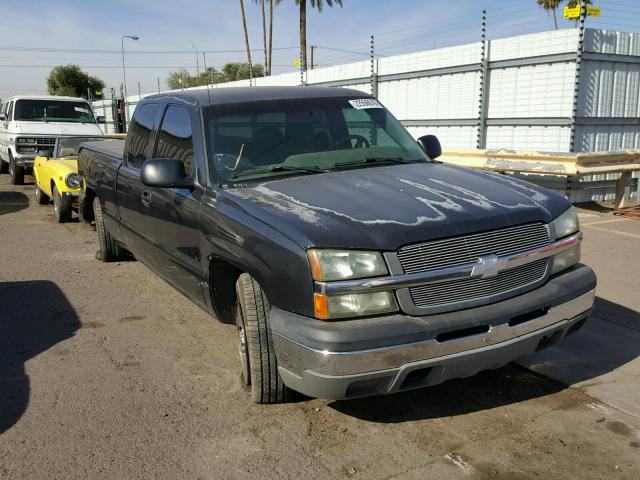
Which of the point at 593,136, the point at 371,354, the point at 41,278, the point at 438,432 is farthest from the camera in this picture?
the point at 593,136

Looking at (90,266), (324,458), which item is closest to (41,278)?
(90,266)

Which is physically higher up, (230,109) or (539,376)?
(230,109)

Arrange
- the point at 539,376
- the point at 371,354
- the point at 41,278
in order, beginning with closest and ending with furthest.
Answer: the point at 371,354
the point at 539,376
the point at 41,278

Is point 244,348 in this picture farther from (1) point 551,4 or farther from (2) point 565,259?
(1) point 551,4

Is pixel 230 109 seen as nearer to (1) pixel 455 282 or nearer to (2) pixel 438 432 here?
(1) pixel 455 282

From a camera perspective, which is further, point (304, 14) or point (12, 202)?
point (304, 14)

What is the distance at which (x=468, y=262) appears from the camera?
299 cm

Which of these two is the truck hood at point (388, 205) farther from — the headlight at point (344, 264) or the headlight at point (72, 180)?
the headlight at point (72, 180)

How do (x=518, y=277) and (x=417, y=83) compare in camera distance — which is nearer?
(x=518, y=277)

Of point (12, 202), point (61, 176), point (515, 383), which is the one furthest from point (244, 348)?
point (12, 202)

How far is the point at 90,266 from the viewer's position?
7207 mm

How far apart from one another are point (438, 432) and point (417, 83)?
1098 cm

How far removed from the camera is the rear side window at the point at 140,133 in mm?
5168

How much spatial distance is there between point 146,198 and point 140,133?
85 centimetres
